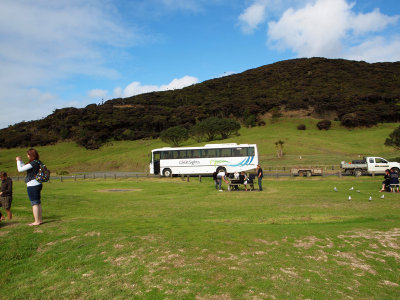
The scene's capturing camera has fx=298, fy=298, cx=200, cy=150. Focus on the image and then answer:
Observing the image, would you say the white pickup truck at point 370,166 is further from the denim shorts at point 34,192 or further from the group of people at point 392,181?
the denim shorts at point 34,192

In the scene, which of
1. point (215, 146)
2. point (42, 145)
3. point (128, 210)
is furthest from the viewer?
point (42, 145)

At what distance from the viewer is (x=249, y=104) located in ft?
355

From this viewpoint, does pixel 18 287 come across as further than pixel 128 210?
No

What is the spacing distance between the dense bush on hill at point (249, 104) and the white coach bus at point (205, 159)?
46.7 metres

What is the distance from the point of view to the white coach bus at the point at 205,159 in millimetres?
36250

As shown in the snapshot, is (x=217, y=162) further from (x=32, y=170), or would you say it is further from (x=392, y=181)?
(x=32, y=170)

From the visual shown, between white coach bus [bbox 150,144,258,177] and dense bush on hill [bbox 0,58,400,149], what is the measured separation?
4673 centimetres

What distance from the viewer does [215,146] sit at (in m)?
37.3

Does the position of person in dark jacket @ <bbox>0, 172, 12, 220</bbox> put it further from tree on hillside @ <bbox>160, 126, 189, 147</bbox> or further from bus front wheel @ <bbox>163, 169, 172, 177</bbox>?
tree on hillside @ <bbox>160, 126, 189, 147</bbox>

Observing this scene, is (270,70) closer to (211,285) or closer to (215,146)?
(215,146)

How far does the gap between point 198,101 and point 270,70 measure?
175 feet

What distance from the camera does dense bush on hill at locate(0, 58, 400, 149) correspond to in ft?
300

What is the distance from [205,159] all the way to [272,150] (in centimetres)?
2746

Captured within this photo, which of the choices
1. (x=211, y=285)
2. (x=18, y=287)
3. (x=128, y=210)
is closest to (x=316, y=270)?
(x=211, y=285)
